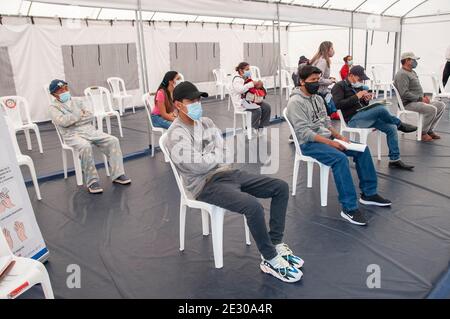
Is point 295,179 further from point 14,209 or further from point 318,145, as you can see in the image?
point 14,209

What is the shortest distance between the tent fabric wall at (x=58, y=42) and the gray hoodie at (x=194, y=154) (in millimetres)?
6228

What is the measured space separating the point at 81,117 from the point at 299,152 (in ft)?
7.78

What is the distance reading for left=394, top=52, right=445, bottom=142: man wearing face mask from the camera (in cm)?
501

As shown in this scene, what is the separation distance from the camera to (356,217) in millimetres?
2934

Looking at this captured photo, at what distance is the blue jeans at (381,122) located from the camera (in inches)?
161

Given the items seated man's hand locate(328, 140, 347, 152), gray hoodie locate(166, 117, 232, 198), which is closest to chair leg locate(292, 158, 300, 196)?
seated man's hand locate(328, 140, 347, 152)

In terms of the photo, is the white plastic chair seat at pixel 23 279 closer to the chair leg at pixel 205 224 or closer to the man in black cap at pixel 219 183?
the man in black cap at pixel 219 183

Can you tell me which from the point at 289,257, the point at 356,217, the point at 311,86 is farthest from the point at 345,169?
the point at 289,257

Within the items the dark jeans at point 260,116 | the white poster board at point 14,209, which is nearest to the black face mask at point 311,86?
the white poster board at point 14,209

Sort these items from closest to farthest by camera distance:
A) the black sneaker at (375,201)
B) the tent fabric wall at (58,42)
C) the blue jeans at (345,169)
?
the blue jeans at (345,169) → the black sneaker at (375,201) → the tent fabric wall at (58,42)

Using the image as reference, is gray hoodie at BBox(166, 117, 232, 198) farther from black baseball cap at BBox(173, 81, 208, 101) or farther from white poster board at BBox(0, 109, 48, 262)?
white poster board at BBox(0, 109, 48, 262)

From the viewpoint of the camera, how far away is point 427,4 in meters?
9.69

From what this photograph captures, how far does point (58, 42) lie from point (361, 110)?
21.3 ft

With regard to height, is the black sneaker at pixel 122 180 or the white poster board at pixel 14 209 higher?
the white poster board at pixel 14 209
